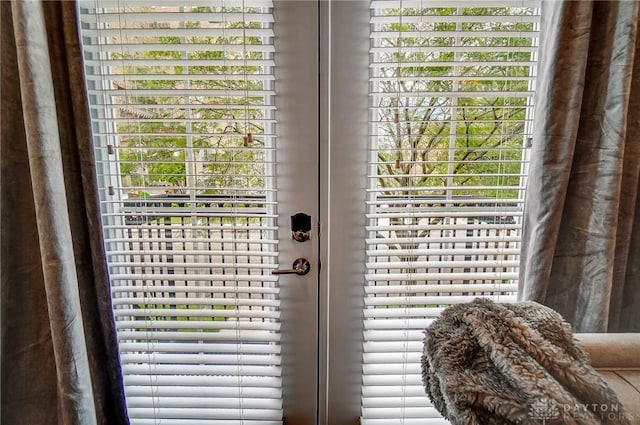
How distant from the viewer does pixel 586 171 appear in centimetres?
92

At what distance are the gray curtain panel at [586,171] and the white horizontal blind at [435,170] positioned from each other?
81 mm

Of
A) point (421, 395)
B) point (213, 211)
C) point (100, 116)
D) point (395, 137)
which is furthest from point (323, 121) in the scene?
point (421, 395)

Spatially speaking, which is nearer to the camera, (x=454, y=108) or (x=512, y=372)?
(x=512, y=372)

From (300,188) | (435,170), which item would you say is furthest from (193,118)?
(435,170)

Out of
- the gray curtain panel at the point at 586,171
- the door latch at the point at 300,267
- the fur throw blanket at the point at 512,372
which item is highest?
the gray curtain panel at the point at 586,171

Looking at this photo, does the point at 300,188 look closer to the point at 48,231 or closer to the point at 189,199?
the point at 189,199

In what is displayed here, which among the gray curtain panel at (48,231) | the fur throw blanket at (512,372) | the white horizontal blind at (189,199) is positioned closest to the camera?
the fur throw blanket at (512,372)

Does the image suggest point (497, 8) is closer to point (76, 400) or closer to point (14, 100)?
point (14, 100)

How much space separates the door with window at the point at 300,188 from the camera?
0.94 meters

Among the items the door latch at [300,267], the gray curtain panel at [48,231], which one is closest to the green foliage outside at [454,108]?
the door latch at [300,267]

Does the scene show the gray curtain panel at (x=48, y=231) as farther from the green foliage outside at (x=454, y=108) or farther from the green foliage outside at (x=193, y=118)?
the green foliage outside at (x=454, y=108)

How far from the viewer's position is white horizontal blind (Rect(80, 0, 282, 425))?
94cm

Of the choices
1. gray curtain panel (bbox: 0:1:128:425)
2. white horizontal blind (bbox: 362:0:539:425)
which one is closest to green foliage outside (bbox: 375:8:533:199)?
white horizontal blind (bbox: 362:0:539:425)

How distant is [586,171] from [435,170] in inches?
17.2
